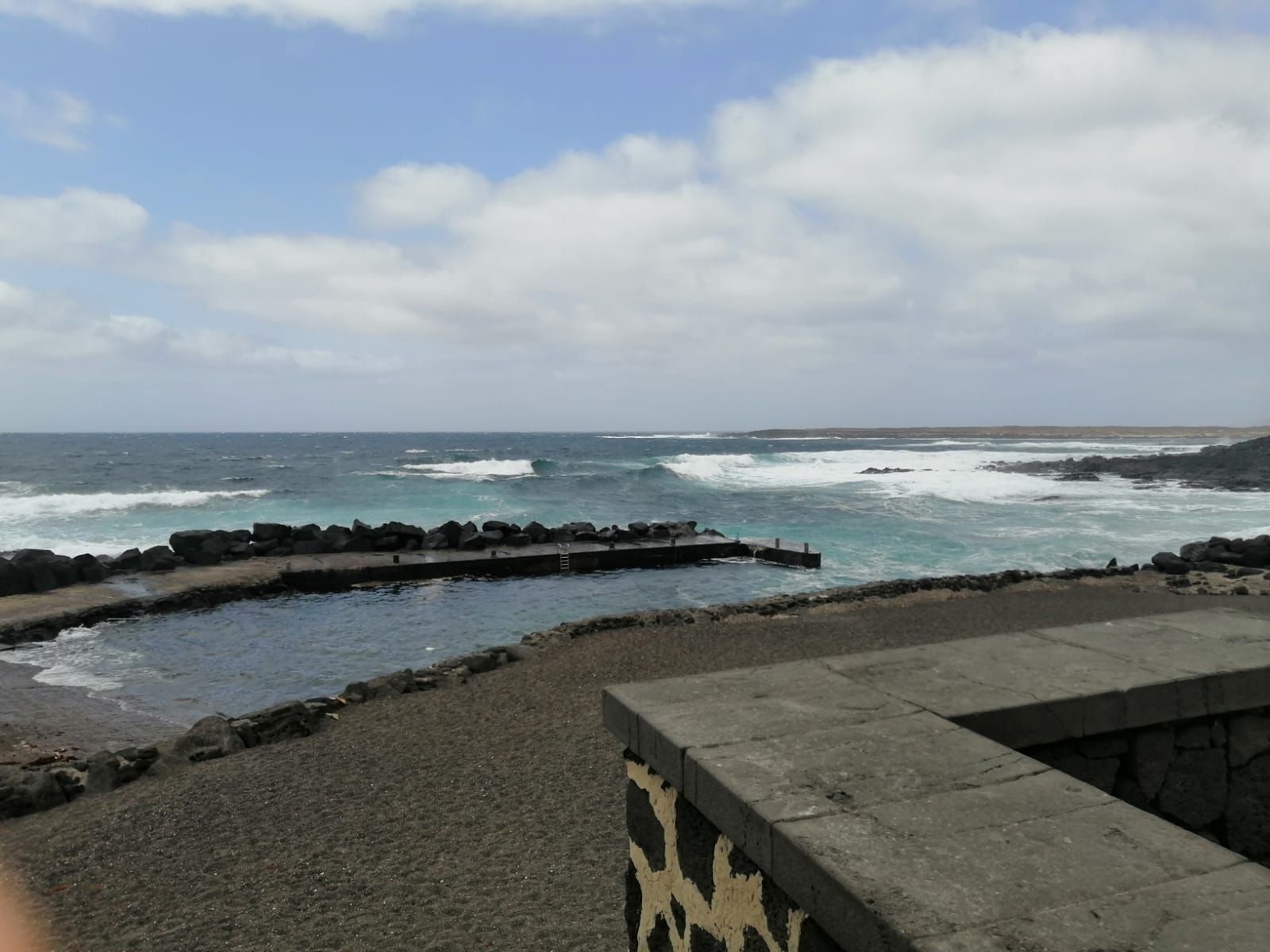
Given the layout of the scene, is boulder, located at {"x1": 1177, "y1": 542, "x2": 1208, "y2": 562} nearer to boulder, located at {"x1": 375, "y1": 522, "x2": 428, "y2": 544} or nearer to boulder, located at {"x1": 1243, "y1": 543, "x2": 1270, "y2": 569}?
boulder, located at {"x1": 1243, "y1": 543, "x2": 1270, "y2": 569}

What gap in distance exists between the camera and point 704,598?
17.3 meters

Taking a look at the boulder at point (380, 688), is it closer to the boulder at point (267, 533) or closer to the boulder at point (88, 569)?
the boulder at point (88, 569)

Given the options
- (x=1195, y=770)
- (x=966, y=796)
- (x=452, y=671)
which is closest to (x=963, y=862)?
(x=966, y=796)

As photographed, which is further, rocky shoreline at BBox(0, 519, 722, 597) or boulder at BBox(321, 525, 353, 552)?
boulder at BBox(321, 525, 353, 552)

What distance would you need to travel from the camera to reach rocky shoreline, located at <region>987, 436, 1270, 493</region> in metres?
40.9

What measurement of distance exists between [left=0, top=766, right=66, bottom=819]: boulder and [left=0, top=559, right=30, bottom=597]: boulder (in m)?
12.0

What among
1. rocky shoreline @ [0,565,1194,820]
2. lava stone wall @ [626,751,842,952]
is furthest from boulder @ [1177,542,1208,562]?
lava stone wall @ [626,751,842,952]

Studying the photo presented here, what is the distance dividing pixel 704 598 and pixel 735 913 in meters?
15.3

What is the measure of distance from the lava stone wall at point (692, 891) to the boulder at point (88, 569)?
62.8 feet

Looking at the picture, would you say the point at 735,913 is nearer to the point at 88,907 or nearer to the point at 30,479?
the point at 88,907

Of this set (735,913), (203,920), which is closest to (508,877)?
(203,920)

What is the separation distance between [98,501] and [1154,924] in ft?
142

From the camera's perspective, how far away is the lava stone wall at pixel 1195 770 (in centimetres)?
254

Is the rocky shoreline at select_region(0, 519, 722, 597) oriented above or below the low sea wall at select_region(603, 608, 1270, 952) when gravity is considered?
below
